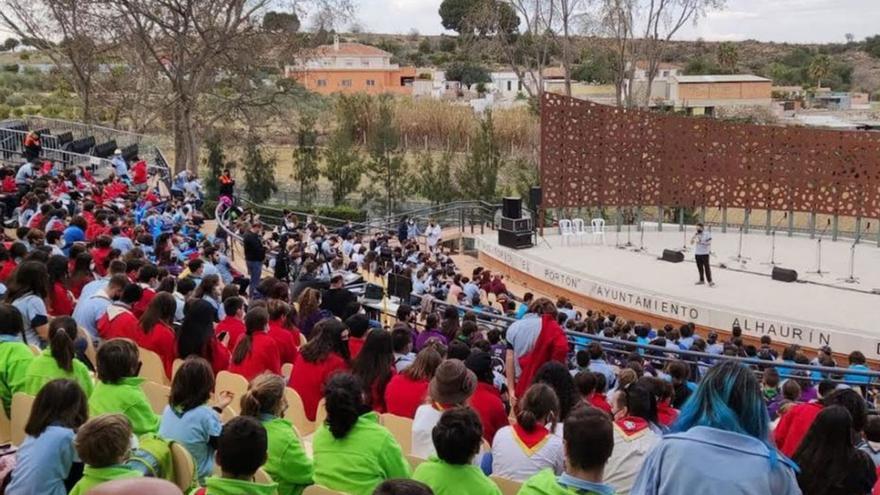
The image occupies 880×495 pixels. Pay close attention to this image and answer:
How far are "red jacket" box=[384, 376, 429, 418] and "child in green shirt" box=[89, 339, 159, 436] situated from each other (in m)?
1.73

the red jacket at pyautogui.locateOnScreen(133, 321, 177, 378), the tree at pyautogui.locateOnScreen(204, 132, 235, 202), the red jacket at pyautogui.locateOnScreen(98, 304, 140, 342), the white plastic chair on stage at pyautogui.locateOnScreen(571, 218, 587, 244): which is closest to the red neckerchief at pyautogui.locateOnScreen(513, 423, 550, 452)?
the red jacket at pyautogui.locateOnScreen(133, 321, 177, 378)

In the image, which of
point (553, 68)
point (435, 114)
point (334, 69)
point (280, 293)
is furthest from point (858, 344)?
point (553, 68)

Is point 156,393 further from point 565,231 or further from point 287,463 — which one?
point 565,231

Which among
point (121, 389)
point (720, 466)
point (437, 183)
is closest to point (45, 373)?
point (121, 389)

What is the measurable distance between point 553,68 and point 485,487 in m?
101

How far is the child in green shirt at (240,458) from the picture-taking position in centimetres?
428

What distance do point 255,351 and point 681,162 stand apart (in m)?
22.5

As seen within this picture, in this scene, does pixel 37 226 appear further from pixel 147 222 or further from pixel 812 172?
pixel 812 172

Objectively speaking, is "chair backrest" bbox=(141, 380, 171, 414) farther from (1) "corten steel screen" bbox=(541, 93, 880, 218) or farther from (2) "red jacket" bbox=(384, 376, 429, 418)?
(1) "corten steel screen" bbox=(541, 93, 880, 218)

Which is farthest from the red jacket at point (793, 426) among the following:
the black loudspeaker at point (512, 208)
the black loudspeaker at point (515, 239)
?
the black loudspeaker at point (512, 208)

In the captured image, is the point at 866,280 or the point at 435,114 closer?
the point at 866,280

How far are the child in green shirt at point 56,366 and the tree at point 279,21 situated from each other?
32.1m

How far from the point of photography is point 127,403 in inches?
223

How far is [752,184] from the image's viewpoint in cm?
2769
